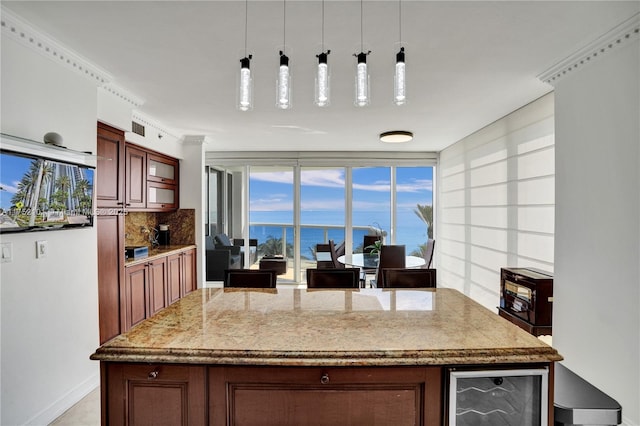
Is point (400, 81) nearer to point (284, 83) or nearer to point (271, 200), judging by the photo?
point (284, 83)

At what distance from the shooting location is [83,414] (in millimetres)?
2279

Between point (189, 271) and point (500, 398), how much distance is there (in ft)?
14.7

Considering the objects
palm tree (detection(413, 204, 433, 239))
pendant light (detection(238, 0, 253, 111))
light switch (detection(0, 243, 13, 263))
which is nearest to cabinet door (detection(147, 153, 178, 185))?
light switch (detection(0, 243, 13, 263))

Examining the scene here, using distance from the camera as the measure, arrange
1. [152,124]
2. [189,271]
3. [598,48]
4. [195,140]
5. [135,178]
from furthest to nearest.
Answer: [195,140] → [189,271] → [152,124] → [135,178] → [598,48]

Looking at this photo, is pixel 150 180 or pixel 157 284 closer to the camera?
pixel 157 284

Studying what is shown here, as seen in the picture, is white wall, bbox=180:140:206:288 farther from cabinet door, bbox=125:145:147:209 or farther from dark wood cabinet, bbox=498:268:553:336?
dark wood cabinet, bbox=498:268:553:336

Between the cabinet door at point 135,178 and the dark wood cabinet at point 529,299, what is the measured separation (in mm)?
4030

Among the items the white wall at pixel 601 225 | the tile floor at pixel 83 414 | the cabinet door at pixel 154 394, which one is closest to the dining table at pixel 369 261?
the white wall at pixel 601 225

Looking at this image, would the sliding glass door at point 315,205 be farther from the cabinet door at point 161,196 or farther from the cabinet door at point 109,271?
the cabinet door at point 109,271

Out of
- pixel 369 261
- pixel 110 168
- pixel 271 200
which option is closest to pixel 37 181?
pixel 110 168

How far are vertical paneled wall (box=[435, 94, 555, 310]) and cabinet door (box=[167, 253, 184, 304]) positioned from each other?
4.15 meters

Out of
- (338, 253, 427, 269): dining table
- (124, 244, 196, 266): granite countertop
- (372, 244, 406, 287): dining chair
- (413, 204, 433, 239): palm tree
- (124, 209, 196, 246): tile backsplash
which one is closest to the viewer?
(124, 244, 196, 266): granite countertop

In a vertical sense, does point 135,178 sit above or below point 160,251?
above

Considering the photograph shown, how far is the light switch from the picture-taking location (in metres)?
1.84
